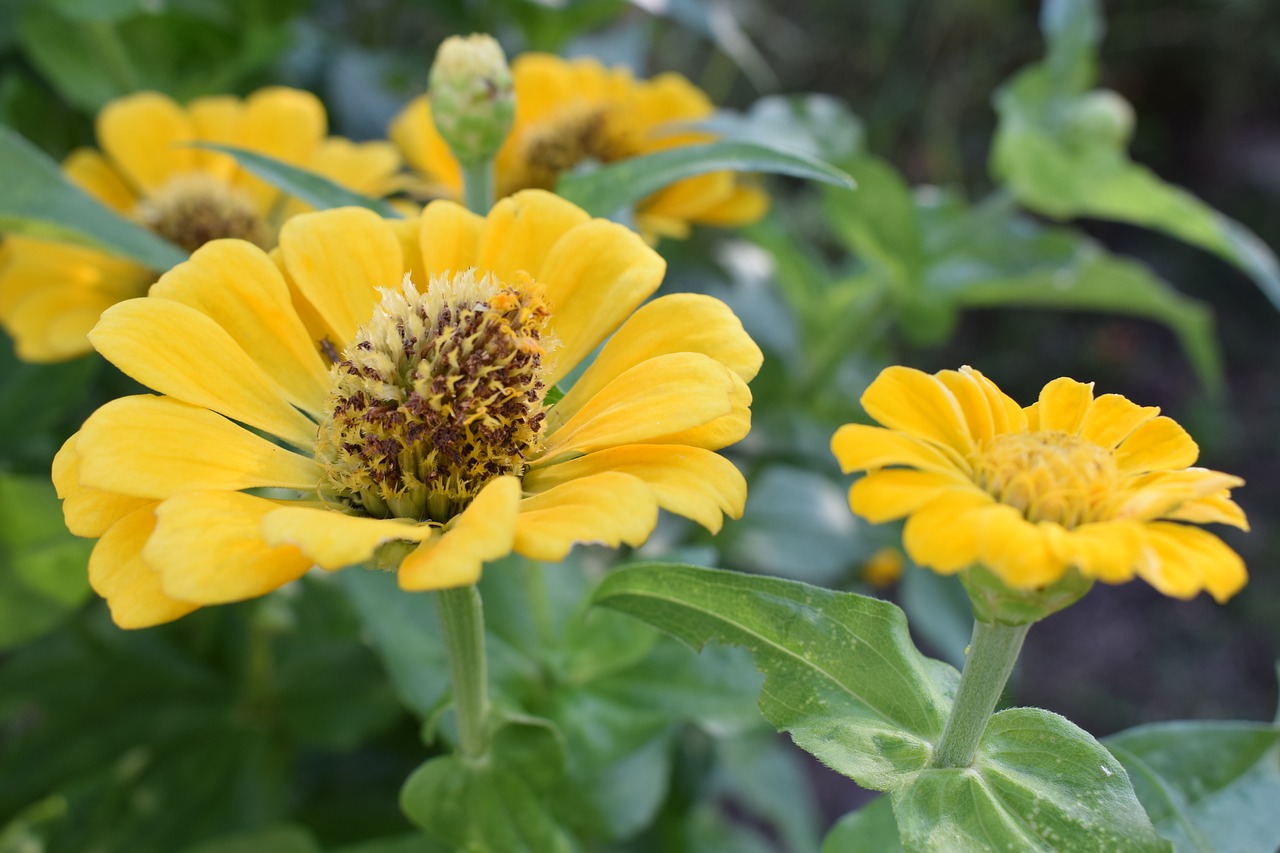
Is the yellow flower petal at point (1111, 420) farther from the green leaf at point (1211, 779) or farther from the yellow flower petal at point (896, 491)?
the green leaf at point (1211, 779)

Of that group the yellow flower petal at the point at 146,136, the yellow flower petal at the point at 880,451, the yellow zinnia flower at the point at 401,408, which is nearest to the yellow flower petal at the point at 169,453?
the yellow zinnia flower at the point at 401,408

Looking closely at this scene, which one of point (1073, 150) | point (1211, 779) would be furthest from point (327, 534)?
point (1073, 150)

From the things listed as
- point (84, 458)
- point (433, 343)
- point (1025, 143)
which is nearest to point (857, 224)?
point (1025, 143)

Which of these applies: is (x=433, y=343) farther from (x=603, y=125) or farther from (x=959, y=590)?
(x=959, y=590)

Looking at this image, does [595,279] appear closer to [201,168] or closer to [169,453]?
[169,453]

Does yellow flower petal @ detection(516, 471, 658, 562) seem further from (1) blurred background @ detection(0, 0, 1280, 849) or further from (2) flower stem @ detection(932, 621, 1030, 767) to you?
(1) blurred background @ detection(0, 0, 1280, 849)
